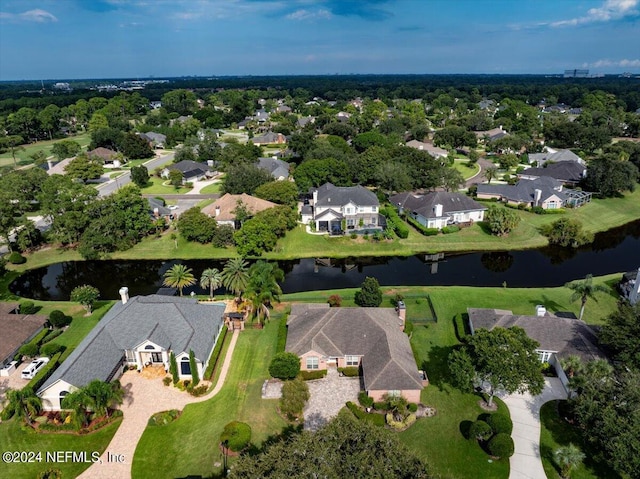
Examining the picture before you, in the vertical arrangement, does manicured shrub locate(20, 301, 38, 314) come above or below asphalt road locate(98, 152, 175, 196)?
below

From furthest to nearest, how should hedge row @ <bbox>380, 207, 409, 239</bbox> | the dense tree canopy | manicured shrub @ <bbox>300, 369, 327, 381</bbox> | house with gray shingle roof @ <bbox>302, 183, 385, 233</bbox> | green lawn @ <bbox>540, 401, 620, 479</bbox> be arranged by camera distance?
house with gray shingle roof @ <bbox>302, 183, 385, 233</bbox>, hedge row @ <bbox>380, 207, 409, 239</bbox>, manicured shrub @ <bbox>300, 369, 327, 381</bbox>, the dense tree canopy, green lawn @ <bbox>540, 401, 620, 479</bbox>

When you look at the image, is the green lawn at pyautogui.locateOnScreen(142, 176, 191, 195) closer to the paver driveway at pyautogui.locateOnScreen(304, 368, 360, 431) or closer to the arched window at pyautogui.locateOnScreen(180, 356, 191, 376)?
the arched window at pyautogui.locateOnScreen(180, 356, 191, 376)

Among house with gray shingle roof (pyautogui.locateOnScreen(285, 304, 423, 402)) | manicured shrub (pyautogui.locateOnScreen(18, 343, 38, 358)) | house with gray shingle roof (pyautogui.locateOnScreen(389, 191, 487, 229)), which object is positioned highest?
house with gray shingle roof (pyautogui.locateOnScreen(389, 191, 487, 229))

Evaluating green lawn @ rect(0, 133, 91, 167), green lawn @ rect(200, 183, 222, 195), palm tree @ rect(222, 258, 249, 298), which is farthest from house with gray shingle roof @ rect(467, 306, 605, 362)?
green lawn @ rect(0, 133, 91, 167)

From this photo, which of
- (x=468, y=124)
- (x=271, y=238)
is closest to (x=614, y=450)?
(x=271, y=238)

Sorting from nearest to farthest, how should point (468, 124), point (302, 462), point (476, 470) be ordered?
point (302, 462) < point (476, 470) < point (468, 124)

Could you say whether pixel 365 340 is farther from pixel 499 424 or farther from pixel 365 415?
pixel 499 424

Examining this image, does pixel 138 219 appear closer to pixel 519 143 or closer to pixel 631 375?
pixel 631 375
